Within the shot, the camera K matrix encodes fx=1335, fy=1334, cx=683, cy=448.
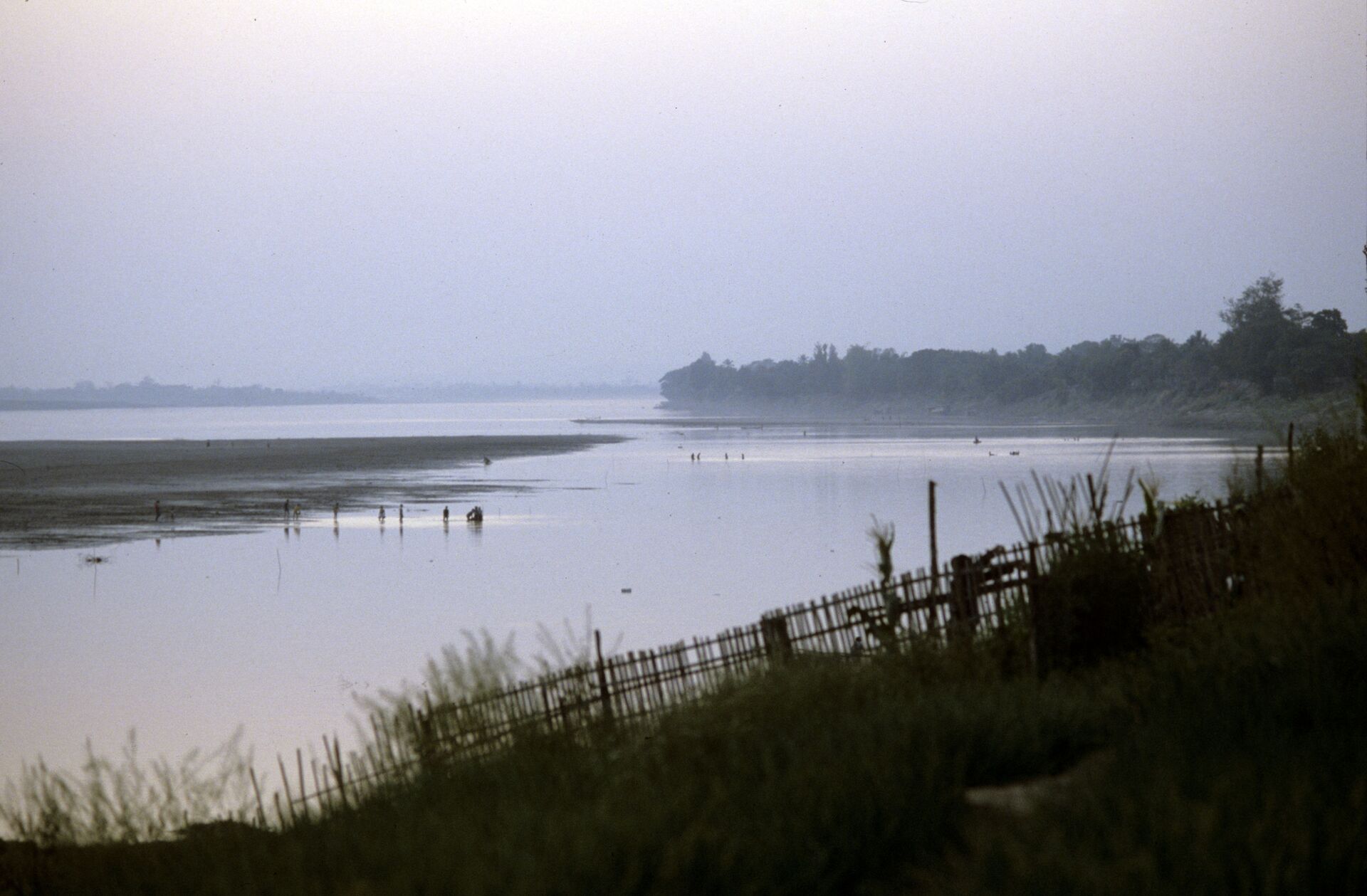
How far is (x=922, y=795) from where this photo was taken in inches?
247

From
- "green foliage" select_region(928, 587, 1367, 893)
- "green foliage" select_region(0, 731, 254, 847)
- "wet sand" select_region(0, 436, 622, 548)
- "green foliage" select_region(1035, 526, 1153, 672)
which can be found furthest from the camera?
"wet sand" select_region(0, 436, 622, 548)

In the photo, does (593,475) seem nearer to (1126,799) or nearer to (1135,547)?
(1135,547)

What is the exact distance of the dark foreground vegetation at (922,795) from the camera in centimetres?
513

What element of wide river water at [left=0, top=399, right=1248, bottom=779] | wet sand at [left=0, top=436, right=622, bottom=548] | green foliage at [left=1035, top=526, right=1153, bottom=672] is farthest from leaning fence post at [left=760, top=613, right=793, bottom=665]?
wet sand at [left=0, top=436, right=622, bottom=548]

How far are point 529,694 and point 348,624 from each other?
57.7ft

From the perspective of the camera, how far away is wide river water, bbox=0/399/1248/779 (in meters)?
20.7

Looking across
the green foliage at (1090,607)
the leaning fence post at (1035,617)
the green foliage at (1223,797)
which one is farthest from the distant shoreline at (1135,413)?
the green foliage at (1223,797)

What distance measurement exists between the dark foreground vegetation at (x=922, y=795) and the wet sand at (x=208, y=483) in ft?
110

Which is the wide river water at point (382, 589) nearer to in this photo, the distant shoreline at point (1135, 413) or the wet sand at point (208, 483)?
the wet sand at point (208, 483)

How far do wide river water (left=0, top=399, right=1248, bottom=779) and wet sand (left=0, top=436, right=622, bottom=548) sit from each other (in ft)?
9.71

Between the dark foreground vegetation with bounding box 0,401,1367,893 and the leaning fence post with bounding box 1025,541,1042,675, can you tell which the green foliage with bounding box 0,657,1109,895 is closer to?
the dark foreground vegetation with bounding box 0,401,1367,893

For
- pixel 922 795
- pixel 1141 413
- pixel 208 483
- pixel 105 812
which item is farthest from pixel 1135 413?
pixel 922 795

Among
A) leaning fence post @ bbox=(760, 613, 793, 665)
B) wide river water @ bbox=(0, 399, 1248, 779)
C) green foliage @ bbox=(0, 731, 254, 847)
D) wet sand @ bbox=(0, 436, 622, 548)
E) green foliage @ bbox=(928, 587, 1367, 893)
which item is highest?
green foliage @ bbox=(928, 587, 1367, 893)

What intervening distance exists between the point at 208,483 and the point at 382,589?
32883 millimetres
